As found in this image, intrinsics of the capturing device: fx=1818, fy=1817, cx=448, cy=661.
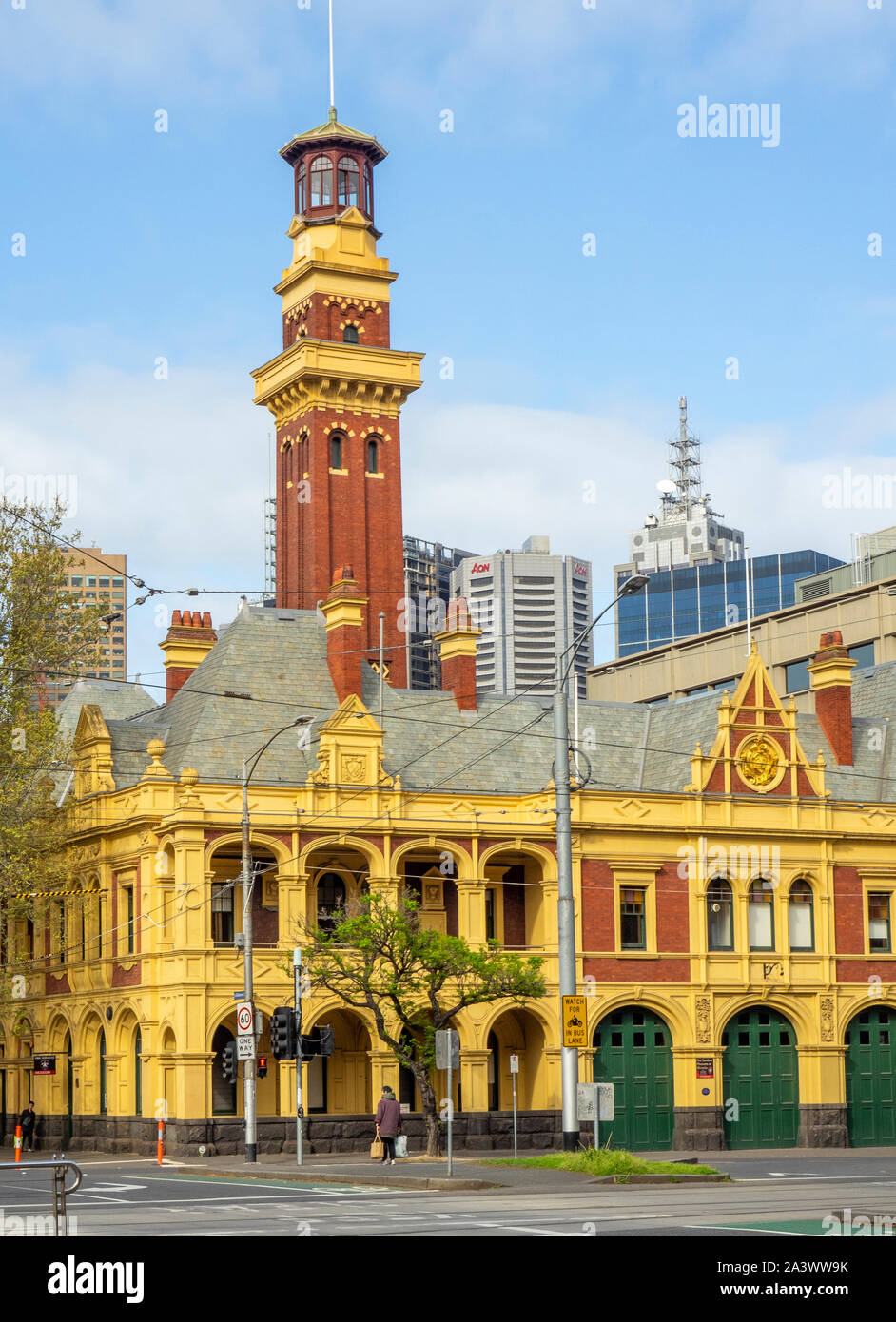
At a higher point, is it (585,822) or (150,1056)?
(585,822)

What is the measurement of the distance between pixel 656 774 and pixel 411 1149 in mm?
14702

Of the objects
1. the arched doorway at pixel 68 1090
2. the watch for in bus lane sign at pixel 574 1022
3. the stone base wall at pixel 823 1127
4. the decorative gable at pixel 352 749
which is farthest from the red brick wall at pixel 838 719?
the watch for in bus lane sign at pixel 574 1022

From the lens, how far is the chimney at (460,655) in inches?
2212

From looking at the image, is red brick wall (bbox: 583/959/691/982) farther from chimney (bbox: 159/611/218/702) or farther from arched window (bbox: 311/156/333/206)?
arched window (bbox: 311/156/333/206)

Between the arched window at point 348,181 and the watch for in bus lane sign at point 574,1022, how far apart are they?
48.5 m

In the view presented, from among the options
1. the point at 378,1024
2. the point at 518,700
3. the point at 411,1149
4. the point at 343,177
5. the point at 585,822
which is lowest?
the point at 411,1149

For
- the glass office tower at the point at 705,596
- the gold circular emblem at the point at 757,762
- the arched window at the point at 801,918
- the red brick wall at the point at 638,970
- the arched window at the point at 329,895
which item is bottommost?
the red brick wall at the point at 638,970

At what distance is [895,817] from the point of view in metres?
57.8

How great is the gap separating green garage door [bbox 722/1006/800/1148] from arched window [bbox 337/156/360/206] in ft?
123

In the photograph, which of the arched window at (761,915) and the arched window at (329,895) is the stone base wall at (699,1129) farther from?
the arched window at (329,895)
